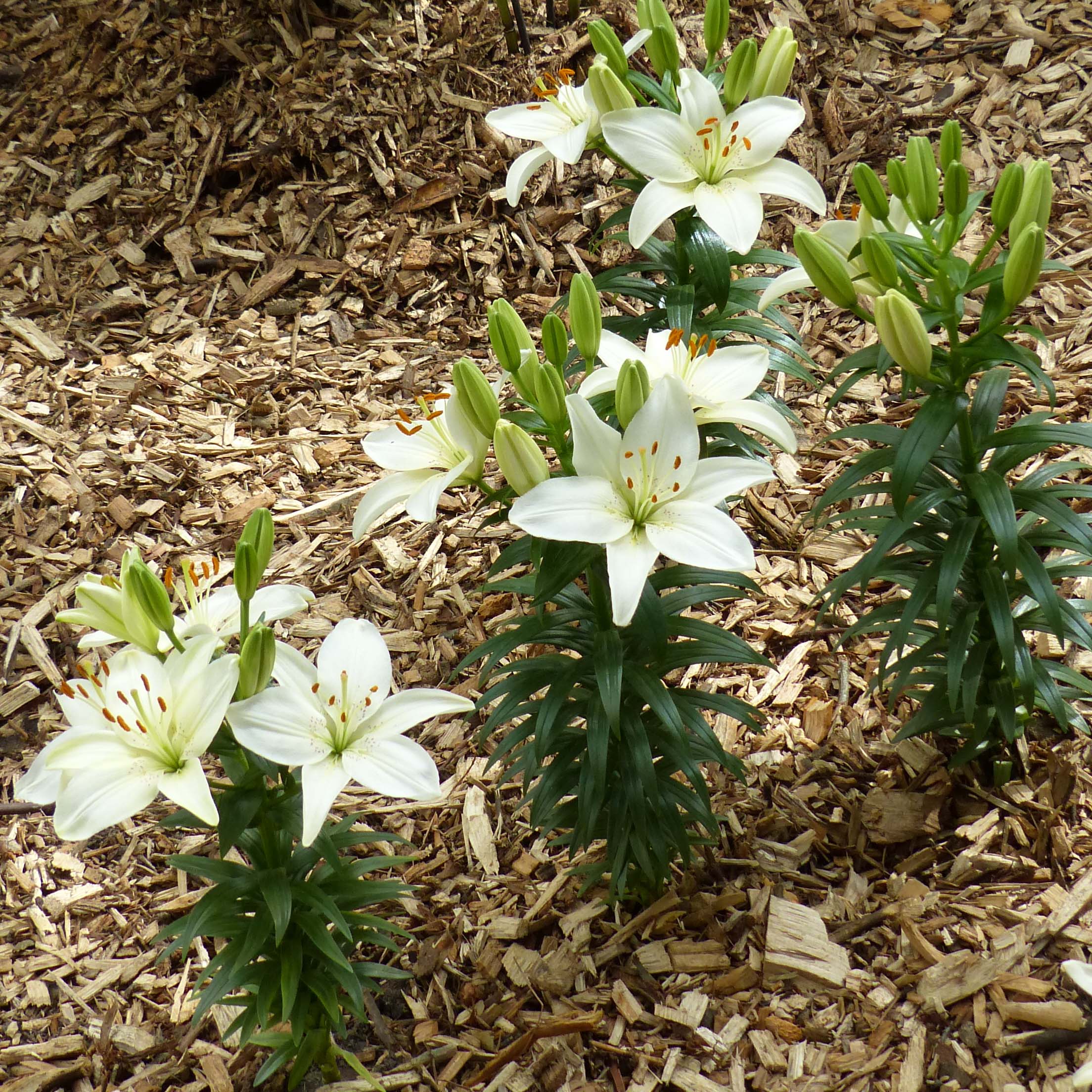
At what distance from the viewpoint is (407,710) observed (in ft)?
5.60

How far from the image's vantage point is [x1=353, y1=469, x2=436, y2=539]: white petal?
179 cm

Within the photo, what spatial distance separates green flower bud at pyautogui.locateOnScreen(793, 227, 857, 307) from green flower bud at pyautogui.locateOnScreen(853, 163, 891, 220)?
90 mm

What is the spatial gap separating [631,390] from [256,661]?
2.18ft

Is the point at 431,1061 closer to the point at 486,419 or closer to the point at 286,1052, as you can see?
the point at 286,1052

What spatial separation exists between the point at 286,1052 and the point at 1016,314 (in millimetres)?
2662

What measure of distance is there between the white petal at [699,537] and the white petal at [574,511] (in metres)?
0.05

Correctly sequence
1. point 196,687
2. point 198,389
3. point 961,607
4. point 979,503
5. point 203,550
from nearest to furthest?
point 196,687
point 979,503
point 961,607
point 203,550
point 198,389

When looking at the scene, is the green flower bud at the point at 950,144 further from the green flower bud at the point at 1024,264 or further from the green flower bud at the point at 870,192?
the green flower bud at the point at 1024,264

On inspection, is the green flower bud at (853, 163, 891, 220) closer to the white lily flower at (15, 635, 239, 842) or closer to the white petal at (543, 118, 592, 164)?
the white petal at (543, 118, 592, 164)

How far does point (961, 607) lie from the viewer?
6.67 ft

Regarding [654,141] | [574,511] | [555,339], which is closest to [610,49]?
[654,141]

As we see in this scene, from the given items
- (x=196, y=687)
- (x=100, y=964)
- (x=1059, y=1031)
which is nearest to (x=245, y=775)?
(x=196, y=687)

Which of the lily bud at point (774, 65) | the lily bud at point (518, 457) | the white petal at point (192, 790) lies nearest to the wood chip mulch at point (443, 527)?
the white petal at point (192, 790)

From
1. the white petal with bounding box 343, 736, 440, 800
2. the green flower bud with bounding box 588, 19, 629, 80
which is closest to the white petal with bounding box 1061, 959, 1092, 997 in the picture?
the white petal with bounding box 343, 736, 440, 800
